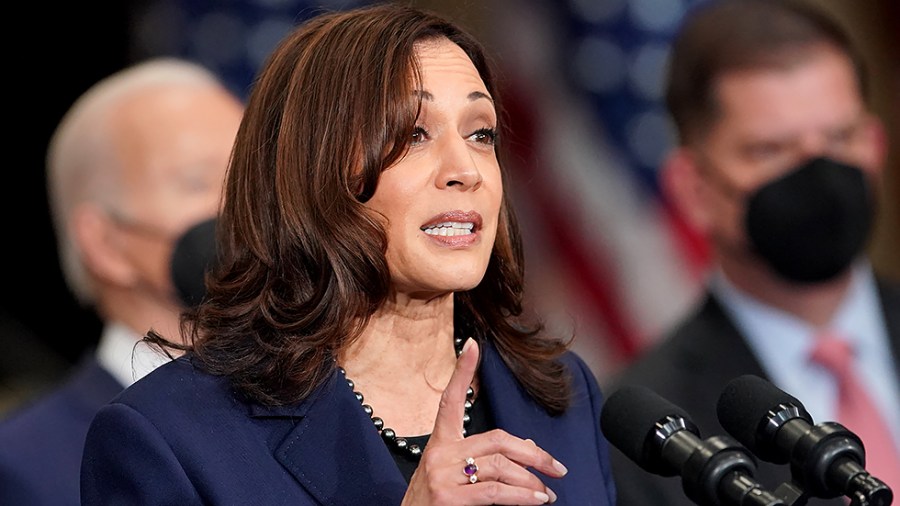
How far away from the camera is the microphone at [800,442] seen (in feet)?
6.22

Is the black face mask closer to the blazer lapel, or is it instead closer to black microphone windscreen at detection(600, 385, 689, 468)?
black microphone windscreen at detection(600, 385, 689, 468)

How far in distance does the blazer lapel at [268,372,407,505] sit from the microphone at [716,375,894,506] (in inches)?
20.5

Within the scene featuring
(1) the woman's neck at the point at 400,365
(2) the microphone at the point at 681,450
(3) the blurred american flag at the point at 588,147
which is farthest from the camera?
(3) the blurred american flag at the point at 588,147

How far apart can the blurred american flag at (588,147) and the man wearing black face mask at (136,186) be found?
1633 millimetres

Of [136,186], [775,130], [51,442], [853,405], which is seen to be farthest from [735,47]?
[51,442]

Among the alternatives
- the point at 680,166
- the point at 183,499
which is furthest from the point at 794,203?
the point at 183,499

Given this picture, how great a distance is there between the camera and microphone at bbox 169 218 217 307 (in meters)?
3.34

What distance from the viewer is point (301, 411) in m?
2.30

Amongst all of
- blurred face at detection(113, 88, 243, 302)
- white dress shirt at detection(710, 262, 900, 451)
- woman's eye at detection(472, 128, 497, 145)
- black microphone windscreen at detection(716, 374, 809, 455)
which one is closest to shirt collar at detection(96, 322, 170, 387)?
blurred face at detection(113, 88, 243, 302)

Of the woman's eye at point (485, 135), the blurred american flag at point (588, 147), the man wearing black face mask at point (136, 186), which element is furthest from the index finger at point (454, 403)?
the blurred american flag at point (588, 147)

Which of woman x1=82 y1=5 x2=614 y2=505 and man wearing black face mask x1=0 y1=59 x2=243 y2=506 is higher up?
woman x1=82 y1=5 x2=614 y2=505

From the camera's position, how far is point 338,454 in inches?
89.5

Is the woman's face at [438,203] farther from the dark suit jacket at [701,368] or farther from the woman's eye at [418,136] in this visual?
the dark suit jacket at [701,368]

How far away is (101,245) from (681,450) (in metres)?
2.45
